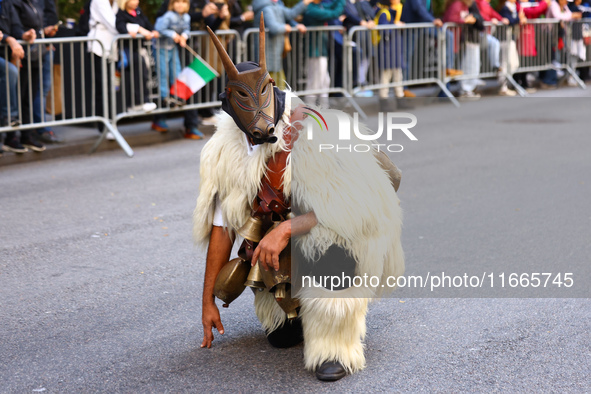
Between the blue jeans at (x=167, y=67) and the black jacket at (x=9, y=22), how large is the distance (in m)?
1.85

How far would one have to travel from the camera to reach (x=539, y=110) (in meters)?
12.4

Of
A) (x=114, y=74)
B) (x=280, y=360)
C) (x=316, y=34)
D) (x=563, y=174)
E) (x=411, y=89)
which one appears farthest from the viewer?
(x=411, y=89)

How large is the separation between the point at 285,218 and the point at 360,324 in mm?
575

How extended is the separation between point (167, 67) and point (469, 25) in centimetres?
618

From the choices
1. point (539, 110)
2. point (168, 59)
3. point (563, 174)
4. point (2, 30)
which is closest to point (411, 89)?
point (539, 110)

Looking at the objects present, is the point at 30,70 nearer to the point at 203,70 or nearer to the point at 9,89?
the point at 9,89

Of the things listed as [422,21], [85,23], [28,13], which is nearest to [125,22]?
[85,23]

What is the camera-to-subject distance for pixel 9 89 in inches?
339

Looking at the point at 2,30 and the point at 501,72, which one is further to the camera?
the point at 501,72

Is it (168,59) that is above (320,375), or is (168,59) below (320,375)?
above

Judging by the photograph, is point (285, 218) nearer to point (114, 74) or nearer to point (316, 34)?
point (114, 74)

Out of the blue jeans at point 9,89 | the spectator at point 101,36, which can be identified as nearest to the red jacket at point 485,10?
the spectator at point 101,36

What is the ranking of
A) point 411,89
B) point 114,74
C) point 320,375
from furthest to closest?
point 411,89, point 114,74, point 320,375

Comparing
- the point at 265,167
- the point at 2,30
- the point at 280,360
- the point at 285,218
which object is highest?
the point at 2,30
